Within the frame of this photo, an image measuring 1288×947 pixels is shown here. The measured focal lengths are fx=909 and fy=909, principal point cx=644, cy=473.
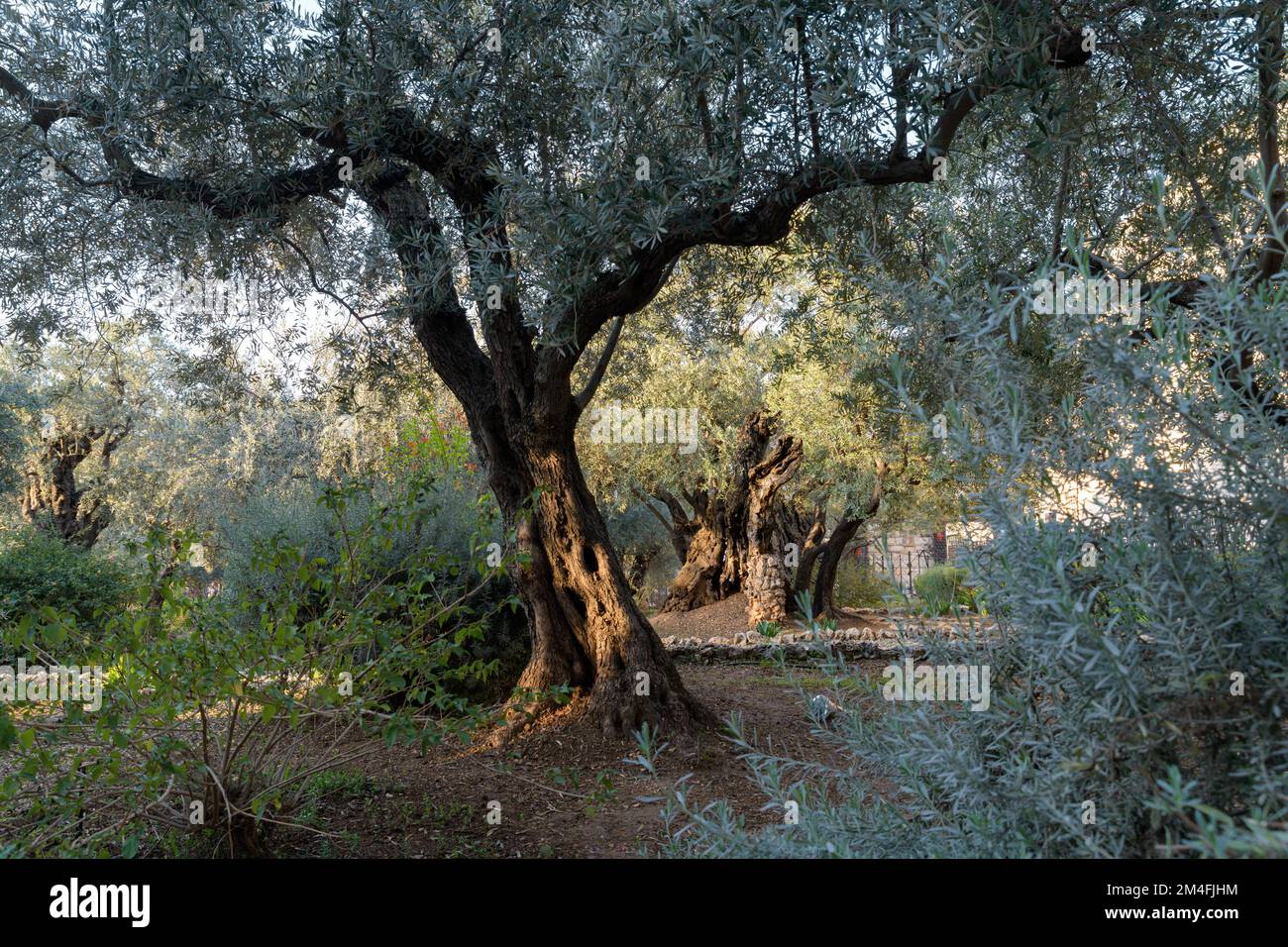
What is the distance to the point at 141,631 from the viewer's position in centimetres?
357

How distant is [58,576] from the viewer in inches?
479

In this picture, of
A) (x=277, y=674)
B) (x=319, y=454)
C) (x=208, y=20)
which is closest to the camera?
(x=277, y=674)

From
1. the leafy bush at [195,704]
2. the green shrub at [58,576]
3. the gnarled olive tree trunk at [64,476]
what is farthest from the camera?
the gnarled olive tree trunk at [64,476]

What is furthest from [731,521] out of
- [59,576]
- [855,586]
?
[59,576]

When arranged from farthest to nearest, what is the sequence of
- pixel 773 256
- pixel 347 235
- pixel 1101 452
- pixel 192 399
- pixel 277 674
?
pixel 192 399 → pixel 347 235 → pixel 773 256 → pixel 277 674 → pixel 1101 452

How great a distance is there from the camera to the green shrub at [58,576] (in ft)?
39.0

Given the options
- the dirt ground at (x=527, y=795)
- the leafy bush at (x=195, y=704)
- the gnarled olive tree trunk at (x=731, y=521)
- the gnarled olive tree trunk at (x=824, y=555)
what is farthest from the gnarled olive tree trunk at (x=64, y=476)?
the leafy bush at (x=195, y=704)

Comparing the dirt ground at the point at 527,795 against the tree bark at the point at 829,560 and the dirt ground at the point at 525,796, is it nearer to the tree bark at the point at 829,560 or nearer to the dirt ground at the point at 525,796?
the dirt ground at the point at 525,796

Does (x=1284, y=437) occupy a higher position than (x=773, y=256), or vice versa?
(x=773, y=256)

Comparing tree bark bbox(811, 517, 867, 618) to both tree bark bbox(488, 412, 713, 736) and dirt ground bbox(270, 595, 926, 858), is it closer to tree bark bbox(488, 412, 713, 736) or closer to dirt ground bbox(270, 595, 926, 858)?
dirt ground bbox(270, 595, 926, 858)
